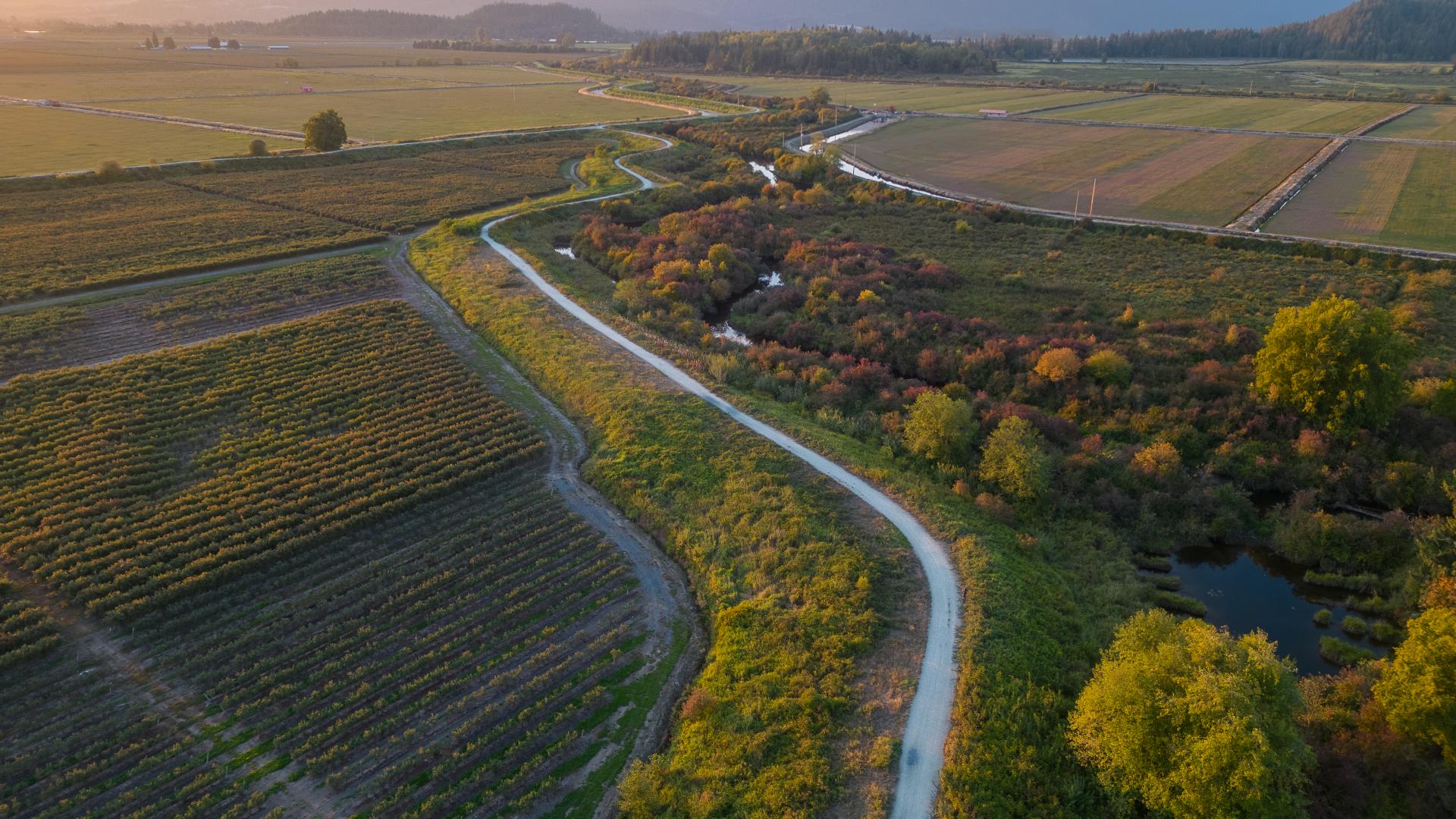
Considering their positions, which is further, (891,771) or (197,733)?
(197,733)

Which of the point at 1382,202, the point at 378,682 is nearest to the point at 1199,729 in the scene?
the point at 378,682

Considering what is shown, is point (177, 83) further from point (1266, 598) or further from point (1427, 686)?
point (1427, 686)

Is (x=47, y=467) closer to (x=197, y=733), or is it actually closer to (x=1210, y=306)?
Answer: (x=197, y=733)

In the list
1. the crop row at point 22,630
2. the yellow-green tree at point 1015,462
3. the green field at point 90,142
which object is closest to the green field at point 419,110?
the green field at point 90,142

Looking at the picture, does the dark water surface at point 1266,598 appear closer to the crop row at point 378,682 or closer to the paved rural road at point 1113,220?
the crop row at point 378,682

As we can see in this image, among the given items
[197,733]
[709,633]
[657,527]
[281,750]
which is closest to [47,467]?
[197,733]

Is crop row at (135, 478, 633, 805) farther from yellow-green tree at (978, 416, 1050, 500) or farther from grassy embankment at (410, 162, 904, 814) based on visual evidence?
yellow-green tree at (978, 416, 1050, 500)

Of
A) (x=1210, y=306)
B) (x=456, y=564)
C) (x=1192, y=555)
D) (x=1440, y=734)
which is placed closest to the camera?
(x=1440, y=734)
